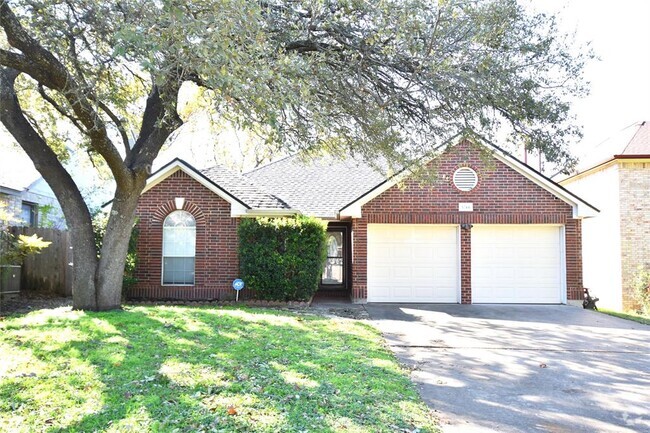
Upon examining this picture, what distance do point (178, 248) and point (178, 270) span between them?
24.2 inches

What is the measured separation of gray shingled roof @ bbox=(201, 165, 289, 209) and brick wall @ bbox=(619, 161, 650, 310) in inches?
452

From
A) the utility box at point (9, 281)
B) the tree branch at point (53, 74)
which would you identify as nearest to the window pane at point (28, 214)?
the utility box at point (9, 281)

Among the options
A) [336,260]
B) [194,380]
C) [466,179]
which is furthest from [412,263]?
[194,380]

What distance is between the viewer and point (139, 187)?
9625 millimetres

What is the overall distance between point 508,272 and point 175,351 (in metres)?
10.5

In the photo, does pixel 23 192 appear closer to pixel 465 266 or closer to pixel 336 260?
pixel 336 260

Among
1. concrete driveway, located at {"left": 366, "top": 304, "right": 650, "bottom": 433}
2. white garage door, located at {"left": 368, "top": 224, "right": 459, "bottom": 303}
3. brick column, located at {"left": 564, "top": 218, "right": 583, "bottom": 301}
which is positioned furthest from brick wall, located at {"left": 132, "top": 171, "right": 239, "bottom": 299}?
brick column, located at {"left": 564, "top": 218, "right": 583, "bottom": 301}

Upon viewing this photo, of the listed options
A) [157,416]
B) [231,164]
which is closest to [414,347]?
[157,416]

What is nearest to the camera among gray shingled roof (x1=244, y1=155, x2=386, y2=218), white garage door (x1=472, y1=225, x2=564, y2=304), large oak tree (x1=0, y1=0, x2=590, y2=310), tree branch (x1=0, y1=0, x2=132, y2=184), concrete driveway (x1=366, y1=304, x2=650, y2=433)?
concrete driveway (x1=366, y1=304, x2=650, y2=433)

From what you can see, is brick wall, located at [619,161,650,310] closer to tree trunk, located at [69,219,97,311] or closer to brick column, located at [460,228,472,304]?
brick column, located at [460,228,472,304]

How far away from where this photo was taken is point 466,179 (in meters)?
13.9

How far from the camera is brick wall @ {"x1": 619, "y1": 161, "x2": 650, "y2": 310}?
52.2 feet

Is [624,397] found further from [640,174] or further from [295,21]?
[640,174]

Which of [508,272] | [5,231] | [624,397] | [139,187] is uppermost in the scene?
[139,187]
